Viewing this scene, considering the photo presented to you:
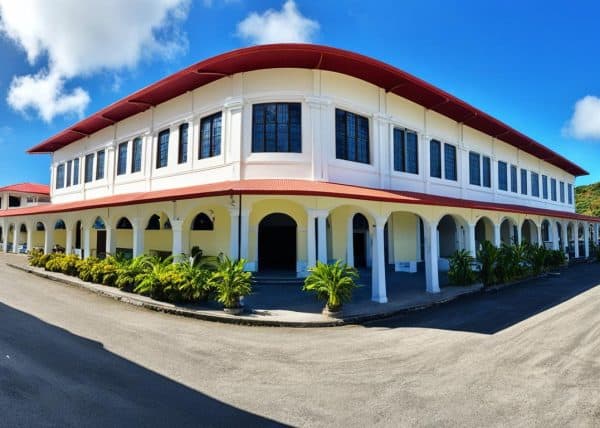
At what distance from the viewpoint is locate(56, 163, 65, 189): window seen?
82.8ft

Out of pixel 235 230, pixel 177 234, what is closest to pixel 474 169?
pixel 235 230

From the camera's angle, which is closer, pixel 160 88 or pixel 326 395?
pixel 326 395

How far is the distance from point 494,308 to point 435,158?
377 inches

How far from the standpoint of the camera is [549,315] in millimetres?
10203

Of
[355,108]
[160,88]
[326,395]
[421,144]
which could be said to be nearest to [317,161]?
[355,108]

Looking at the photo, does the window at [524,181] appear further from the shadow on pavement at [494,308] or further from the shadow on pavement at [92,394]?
the shadow on pavement at [92,394]

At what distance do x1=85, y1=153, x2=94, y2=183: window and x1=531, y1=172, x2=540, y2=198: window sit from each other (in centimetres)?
3145

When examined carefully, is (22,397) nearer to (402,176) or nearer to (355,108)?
(355,108)

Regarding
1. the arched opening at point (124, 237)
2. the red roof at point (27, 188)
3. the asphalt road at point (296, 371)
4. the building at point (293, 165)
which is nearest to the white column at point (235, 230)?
the building at point (293, 165)

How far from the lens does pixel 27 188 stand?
3525cm

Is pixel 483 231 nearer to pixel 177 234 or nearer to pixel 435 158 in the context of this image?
pixel 435 158

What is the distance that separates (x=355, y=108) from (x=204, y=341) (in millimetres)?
10779

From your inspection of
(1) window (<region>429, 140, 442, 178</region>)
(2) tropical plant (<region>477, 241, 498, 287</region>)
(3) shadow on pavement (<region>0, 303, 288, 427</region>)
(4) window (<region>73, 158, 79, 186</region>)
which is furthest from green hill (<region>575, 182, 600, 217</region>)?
(3) shadow on pavement (<region>0, 303, 288, 427</region>)

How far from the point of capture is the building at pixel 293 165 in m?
12.3
